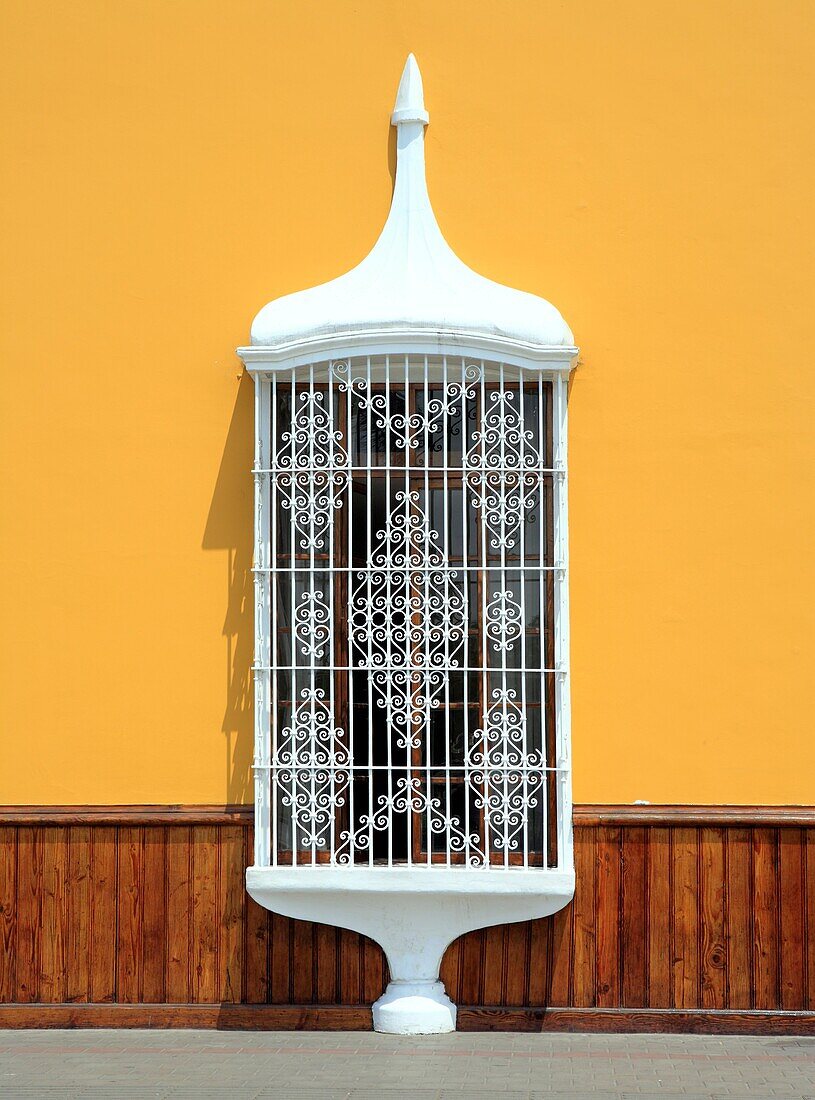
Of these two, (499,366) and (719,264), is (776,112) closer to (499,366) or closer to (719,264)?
(719,264)

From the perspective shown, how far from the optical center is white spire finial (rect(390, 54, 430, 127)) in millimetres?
6633

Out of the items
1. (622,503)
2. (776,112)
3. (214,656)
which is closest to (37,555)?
(214,656)

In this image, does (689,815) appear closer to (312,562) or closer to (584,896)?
(584,896)

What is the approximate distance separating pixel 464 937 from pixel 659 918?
34.2 inches

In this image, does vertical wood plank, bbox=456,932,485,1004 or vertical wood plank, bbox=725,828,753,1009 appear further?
vertical wood plank, bbox=456,932,485,1004

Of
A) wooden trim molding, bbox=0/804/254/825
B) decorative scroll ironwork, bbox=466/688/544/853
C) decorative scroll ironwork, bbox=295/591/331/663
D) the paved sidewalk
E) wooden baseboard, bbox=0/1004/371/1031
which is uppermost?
decorative scroll ironwork, bbox=295/591/331/663

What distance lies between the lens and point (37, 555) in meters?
6.70

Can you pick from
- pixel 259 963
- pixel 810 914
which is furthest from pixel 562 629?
pixel 259 963

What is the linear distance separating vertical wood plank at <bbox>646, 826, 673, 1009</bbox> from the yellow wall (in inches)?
9.9

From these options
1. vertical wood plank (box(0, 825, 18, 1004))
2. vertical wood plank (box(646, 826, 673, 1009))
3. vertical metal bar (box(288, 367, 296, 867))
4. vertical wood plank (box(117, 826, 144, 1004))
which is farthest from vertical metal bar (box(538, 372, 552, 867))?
vertical wood plank (box(0, 825, 18, 1004))

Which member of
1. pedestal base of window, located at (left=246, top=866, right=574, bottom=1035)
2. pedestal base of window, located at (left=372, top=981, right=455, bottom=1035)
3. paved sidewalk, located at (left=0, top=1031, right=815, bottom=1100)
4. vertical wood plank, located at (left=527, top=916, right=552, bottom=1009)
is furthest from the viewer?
vertical wood plank, located at (left=527, top=916, right=552, bottom=1009)

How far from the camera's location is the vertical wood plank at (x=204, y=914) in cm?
652

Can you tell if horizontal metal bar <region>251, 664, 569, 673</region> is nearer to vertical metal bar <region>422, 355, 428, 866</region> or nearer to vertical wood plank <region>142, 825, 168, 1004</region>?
vertical metal bar <region>422, 355, 428, 866</region>

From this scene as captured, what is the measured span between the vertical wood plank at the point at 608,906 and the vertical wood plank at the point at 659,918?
0.14 m
